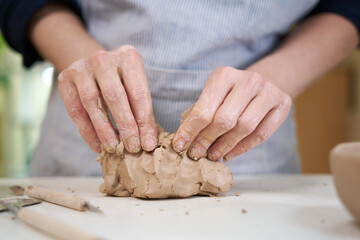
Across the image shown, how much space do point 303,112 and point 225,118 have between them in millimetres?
2929

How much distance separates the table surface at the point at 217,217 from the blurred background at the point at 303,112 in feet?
8.59

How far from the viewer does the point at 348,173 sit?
58 centimetres

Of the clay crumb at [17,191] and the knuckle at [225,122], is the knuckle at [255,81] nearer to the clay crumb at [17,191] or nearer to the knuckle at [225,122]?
the knuckle at [225,122]

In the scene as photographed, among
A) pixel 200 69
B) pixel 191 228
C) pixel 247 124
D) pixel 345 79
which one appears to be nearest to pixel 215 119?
pixel 247 124

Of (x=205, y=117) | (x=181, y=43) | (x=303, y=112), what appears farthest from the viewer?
(x=303, y=112)

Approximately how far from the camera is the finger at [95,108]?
0.90 meters

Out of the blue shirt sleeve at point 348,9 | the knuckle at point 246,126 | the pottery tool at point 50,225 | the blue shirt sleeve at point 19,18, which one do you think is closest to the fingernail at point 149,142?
the knuckle at point 246,126

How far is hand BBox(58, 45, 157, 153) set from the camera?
0.88 meters

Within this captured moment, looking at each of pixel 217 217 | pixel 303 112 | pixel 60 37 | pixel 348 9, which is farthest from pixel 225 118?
pixel 303 112

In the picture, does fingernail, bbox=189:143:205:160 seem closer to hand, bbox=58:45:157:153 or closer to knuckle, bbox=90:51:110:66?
hand, bbox=58:45:157:153

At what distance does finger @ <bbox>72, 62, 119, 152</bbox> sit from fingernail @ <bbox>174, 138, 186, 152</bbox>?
156mm

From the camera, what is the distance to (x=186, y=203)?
0.84 meters

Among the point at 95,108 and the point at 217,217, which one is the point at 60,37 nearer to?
the point at 95,108

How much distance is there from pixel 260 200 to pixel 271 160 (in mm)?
501
